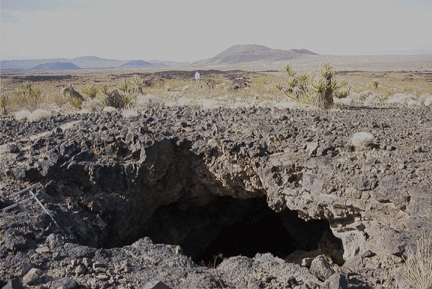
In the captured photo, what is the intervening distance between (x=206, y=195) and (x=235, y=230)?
2.83 m

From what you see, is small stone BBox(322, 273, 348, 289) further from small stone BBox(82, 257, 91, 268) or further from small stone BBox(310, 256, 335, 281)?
small stone BBox(82, 257, 91, 268)

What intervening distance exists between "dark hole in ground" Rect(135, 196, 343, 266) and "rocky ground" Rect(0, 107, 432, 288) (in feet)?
0.15

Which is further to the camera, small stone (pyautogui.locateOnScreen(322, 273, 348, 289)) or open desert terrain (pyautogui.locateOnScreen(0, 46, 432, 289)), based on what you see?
open desert terrain (pyautogui.locateOnScreen(0, 46, 432, 289))

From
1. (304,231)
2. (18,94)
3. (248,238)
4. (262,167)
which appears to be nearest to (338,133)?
(262,167)

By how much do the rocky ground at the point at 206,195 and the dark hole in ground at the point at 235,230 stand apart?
0.15 ft

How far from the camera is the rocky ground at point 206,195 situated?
418 centimetres

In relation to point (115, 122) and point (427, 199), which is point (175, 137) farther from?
point (427, 199)

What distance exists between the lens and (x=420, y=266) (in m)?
3.77

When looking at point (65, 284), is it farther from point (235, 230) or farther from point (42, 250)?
point (235, 230)

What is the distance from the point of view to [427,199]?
5094mm

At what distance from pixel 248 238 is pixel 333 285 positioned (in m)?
7.49

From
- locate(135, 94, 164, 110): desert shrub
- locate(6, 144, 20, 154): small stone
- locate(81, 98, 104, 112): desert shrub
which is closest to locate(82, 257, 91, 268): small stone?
locate(6, 144, 20, 154): small stone

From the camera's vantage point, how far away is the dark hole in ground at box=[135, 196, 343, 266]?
28.2 ft

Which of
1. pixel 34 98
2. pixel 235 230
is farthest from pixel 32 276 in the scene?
pixel 34 98
